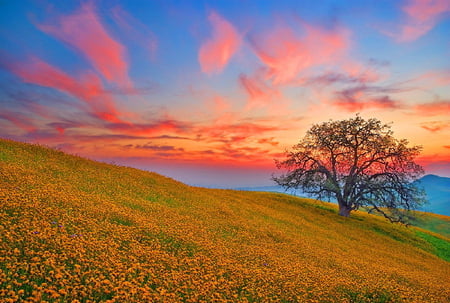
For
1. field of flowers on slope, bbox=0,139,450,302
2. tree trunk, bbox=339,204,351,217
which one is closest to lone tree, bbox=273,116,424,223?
tree trunk, bbox=339,204,351,217

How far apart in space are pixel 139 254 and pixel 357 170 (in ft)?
131

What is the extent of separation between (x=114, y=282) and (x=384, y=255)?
86.3 ft

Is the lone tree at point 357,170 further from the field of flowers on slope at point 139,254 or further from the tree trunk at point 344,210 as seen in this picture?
the field of flowers on slope at point 139,254

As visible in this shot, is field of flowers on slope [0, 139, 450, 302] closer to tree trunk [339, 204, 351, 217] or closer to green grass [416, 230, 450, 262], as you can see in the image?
tree trunk [339, 204, 351, 217]

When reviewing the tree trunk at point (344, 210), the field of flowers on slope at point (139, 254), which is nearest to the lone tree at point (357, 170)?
the tree trunk at point (344, 210)

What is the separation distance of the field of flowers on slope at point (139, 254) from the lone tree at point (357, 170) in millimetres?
22920

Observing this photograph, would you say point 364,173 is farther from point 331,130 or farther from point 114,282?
point 114,282

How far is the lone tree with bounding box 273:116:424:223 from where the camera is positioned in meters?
41.6

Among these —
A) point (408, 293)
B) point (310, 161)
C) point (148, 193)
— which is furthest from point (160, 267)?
point (310, 161)

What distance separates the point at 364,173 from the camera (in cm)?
4297

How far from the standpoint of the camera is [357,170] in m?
43.2

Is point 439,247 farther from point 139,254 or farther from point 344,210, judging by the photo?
point 139,254

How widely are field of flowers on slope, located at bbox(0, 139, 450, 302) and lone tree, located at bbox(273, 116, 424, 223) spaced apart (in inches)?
902

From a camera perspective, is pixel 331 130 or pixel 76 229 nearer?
pixel 76 229
